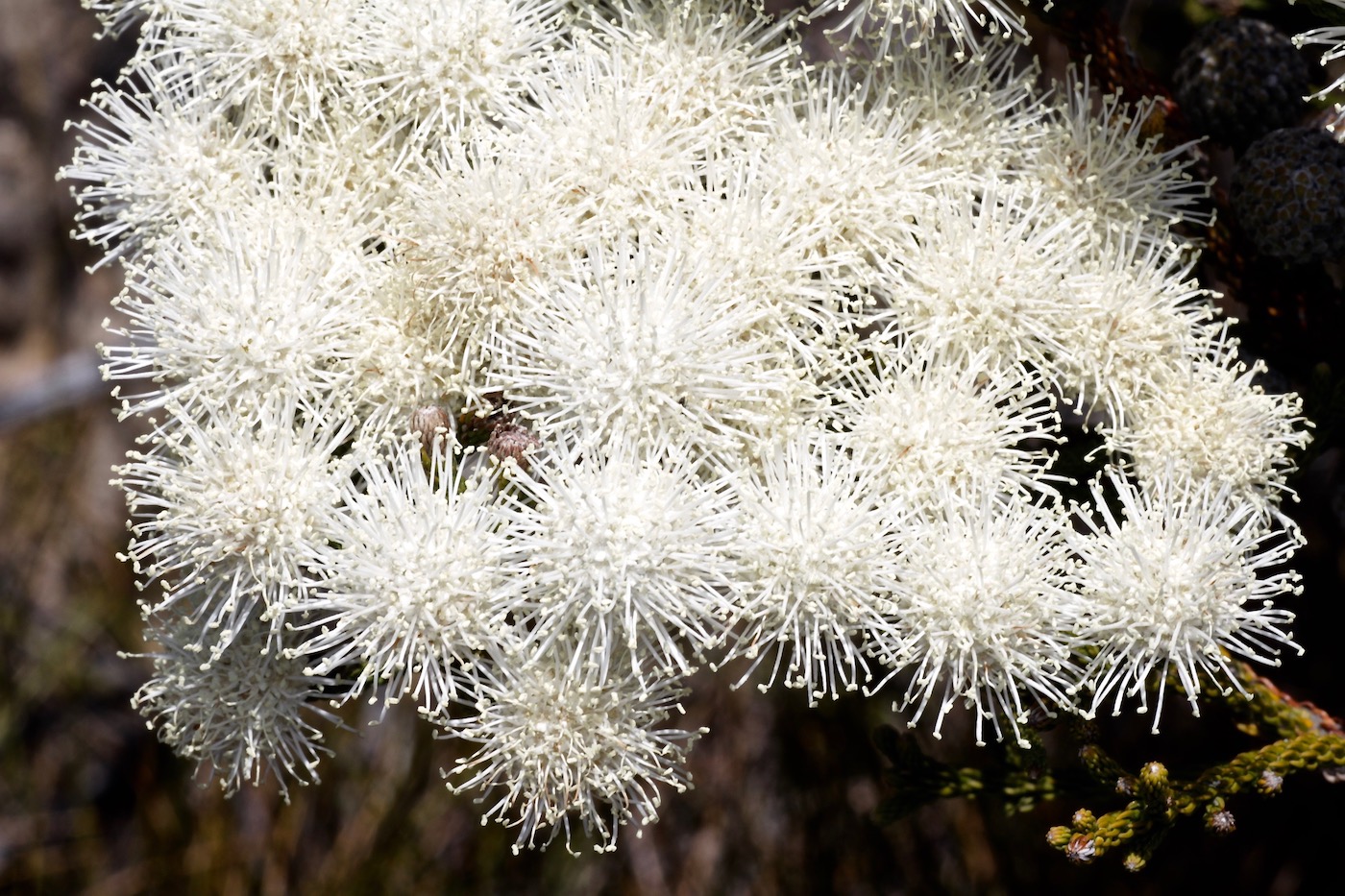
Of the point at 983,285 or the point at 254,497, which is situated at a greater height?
the point at 983,285

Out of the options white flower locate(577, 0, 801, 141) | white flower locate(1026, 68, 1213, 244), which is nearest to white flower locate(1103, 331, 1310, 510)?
white flower locate(1026, 68, 1213, 244)

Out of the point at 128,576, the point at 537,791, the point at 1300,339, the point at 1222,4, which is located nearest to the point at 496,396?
the point at 537,791

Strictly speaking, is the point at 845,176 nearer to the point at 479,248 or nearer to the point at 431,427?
the point at 479,248

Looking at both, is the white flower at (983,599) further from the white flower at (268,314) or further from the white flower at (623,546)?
the white flower at (268,314)

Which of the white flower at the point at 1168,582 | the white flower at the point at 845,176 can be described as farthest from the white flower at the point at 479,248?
the white flower at the point at 1168,582

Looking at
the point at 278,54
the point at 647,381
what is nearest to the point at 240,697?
the point at 647,381

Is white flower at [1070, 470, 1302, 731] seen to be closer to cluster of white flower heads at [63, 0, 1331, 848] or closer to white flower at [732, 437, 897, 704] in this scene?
cluster of white flower heads at [63, 0, 1331, 848]

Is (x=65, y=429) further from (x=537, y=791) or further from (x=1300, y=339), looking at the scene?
(x=1300, y=339)
